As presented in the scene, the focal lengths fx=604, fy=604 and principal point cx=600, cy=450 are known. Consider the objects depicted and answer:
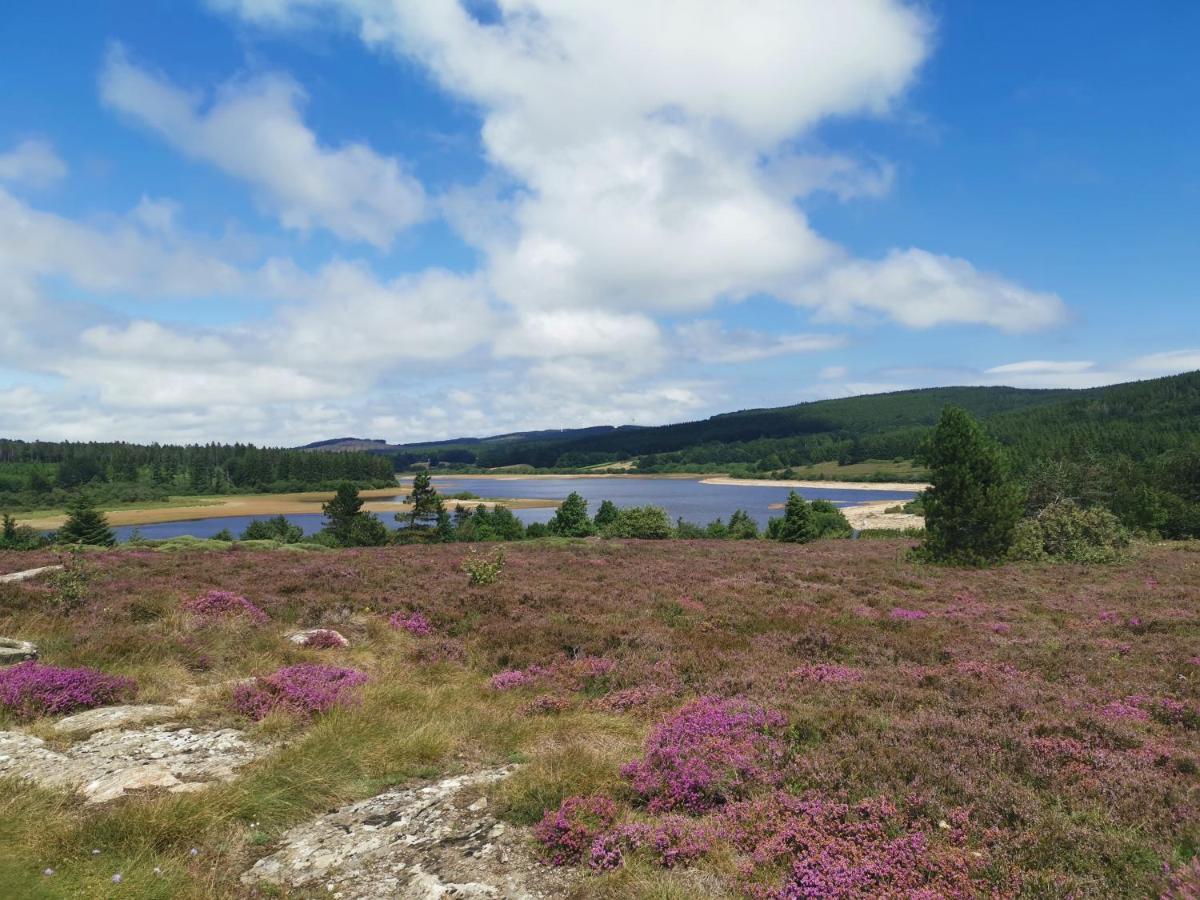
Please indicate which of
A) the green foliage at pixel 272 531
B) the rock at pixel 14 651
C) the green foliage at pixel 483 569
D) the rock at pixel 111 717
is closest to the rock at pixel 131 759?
the rock at pixel 111 717

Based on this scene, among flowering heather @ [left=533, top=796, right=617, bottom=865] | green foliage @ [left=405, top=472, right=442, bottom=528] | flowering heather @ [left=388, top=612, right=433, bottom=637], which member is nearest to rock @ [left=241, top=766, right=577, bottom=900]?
flowering heather @ [left=533, top=796, right=617, bottom=865]

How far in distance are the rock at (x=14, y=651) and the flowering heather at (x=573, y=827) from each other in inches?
440

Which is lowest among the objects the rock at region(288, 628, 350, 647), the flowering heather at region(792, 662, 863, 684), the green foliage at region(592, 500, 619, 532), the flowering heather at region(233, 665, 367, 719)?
the green foliage at region(592, 500, 619, 532)

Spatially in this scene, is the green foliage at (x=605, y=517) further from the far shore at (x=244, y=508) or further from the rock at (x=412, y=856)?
the rock at (x=412, y=856)

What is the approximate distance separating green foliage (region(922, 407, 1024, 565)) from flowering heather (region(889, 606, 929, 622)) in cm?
1381

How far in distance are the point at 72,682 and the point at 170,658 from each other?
2.02m

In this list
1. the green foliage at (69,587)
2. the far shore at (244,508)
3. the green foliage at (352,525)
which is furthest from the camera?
the far shore at (244,508)

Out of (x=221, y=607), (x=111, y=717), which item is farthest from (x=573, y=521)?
(x=111, y=717)

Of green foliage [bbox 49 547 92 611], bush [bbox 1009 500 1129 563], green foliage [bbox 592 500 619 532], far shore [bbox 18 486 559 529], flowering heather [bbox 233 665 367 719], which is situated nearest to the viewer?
flowering heather [bbox 233 665 367 719]

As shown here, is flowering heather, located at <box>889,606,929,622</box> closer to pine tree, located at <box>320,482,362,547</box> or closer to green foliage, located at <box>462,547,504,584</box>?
green foliage, located at <box>462,547,504,584</box>

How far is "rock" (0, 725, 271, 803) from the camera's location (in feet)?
23.1

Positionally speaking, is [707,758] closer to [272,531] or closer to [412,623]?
[412,623]

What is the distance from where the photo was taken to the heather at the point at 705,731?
5.51m

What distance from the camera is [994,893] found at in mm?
4902
